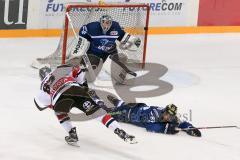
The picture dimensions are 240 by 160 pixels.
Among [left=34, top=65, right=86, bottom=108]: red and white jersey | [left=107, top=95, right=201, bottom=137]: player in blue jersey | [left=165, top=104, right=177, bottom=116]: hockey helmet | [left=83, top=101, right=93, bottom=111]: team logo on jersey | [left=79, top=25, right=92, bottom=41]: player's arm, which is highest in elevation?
[left=79, top=25, right=92, bottom=41]: player's arm

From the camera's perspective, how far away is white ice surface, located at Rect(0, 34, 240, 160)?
17.6ft

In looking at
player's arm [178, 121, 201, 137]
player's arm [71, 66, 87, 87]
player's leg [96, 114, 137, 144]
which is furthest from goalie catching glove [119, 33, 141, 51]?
player's leg [96, 114, 137, 144]

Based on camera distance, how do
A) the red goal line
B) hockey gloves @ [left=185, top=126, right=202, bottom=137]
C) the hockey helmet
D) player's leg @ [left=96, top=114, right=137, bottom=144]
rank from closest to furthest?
player's leg @ [left=96, top=114, right=137, bottom=144] < the hockey helmet < hockey gloves @ [left=185, top=126, right=202, bottom=137] < the red goal line

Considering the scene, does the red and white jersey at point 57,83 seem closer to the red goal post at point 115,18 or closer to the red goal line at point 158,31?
the red goal post at point 115,18

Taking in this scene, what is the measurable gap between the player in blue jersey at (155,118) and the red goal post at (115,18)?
1.78m

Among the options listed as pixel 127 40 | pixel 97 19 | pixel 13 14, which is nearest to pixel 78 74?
pixel 127 40

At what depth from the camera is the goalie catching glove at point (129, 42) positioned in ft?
26.4

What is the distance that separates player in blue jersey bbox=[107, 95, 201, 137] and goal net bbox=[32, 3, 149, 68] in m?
1.78

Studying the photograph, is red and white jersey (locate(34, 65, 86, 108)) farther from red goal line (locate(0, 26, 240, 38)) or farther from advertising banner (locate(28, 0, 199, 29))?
advertising banner (locate(28, 0, 199, 29))

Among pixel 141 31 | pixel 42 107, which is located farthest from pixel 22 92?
pixel 141 31

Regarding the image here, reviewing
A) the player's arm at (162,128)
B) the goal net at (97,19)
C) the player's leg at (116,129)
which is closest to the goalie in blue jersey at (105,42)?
the goal net at (97,19)

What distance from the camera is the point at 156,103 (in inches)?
280

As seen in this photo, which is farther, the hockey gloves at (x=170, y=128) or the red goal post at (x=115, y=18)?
the red goal post at (x=115, y=18)

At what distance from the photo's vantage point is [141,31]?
8984 mm
